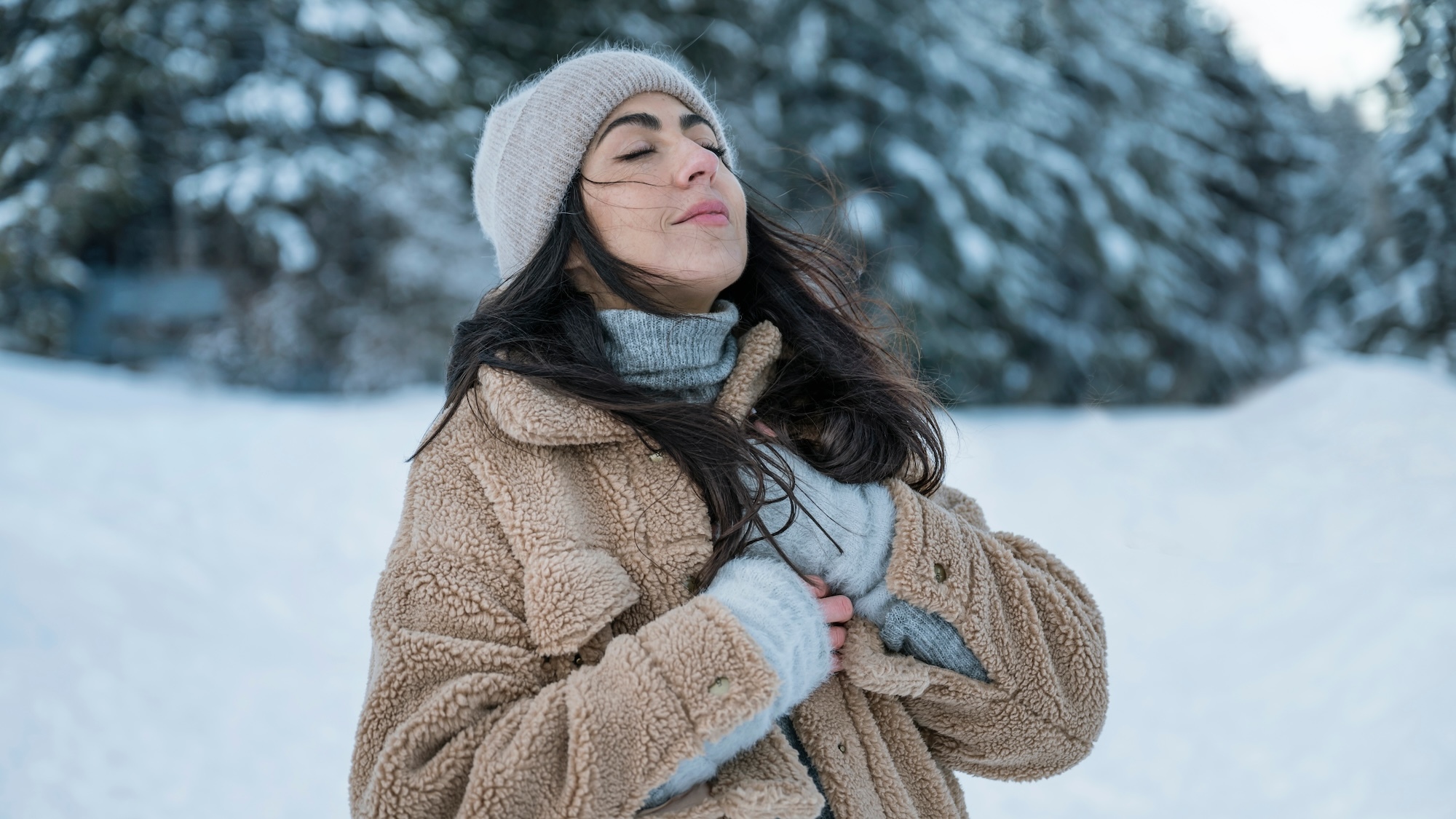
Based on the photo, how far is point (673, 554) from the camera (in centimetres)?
153

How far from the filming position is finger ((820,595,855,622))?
1557 millimetres

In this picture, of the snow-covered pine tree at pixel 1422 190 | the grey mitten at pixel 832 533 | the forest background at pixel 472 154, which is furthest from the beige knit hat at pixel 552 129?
the snow-covered pine tree at pixel 1422 190

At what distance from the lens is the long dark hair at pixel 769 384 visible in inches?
62.1

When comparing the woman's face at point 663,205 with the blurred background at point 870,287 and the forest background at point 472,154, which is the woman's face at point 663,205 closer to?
the blurred background at point 870,287

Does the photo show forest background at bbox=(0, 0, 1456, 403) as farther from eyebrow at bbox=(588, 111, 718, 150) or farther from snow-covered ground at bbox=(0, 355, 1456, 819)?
eyebrow at bbox=(588, 111, 718, 150)

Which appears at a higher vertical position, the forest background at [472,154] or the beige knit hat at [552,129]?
the beige knit hat at [552,129]

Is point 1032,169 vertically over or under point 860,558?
under

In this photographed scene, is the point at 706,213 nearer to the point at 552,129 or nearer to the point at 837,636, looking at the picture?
the point at 552,129

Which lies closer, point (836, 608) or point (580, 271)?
point (836, 608)

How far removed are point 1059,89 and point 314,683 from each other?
12679 millimetres

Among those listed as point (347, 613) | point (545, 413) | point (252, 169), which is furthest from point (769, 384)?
point (252, 169)

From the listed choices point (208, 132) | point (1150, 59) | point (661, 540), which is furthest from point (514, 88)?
point (1150, 59)

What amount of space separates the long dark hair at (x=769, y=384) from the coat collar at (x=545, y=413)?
0.02 m

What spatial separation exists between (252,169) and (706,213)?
10.3 m
